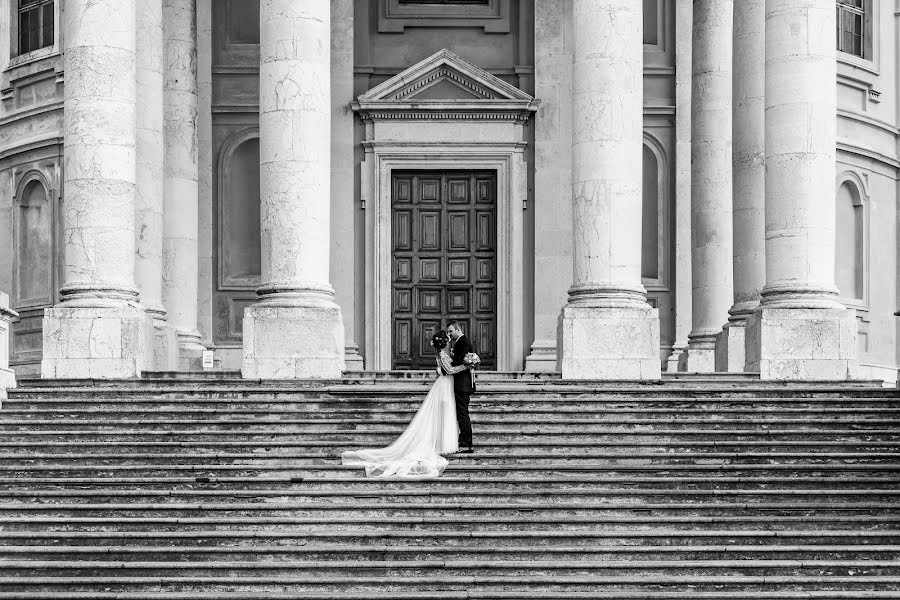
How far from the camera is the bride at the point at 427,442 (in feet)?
73.0

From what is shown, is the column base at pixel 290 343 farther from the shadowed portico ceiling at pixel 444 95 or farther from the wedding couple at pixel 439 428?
the shadowed portico ceiling at pixel 444 95

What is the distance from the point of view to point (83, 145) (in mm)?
27625

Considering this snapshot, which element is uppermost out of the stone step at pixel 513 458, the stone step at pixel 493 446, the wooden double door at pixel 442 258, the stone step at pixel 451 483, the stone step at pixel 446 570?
the wooden double door at pixel 442 258

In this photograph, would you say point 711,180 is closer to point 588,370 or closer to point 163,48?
point 588,370

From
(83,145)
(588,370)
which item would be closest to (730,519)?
(588,370)

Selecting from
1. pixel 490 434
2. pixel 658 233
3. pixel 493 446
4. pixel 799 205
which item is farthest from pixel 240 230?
pixel 493 446

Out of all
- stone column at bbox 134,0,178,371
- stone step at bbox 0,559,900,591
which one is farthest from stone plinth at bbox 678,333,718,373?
stone step at bbox 0,559,900,591

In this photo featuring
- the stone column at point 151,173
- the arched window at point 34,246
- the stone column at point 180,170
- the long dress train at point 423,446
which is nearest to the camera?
the long dress train at point 423,446

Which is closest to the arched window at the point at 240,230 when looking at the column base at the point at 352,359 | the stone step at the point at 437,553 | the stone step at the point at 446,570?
the column base at the point at 352,359

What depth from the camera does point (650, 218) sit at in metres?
36.2

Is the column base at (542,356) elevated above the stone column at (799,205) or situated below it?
below

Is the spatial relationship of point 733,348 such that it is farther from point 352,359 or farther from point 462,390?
point 462,390

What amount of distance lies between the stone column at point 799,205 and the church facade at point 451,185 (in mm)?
46

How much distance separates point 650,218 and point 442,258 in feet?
15.3
